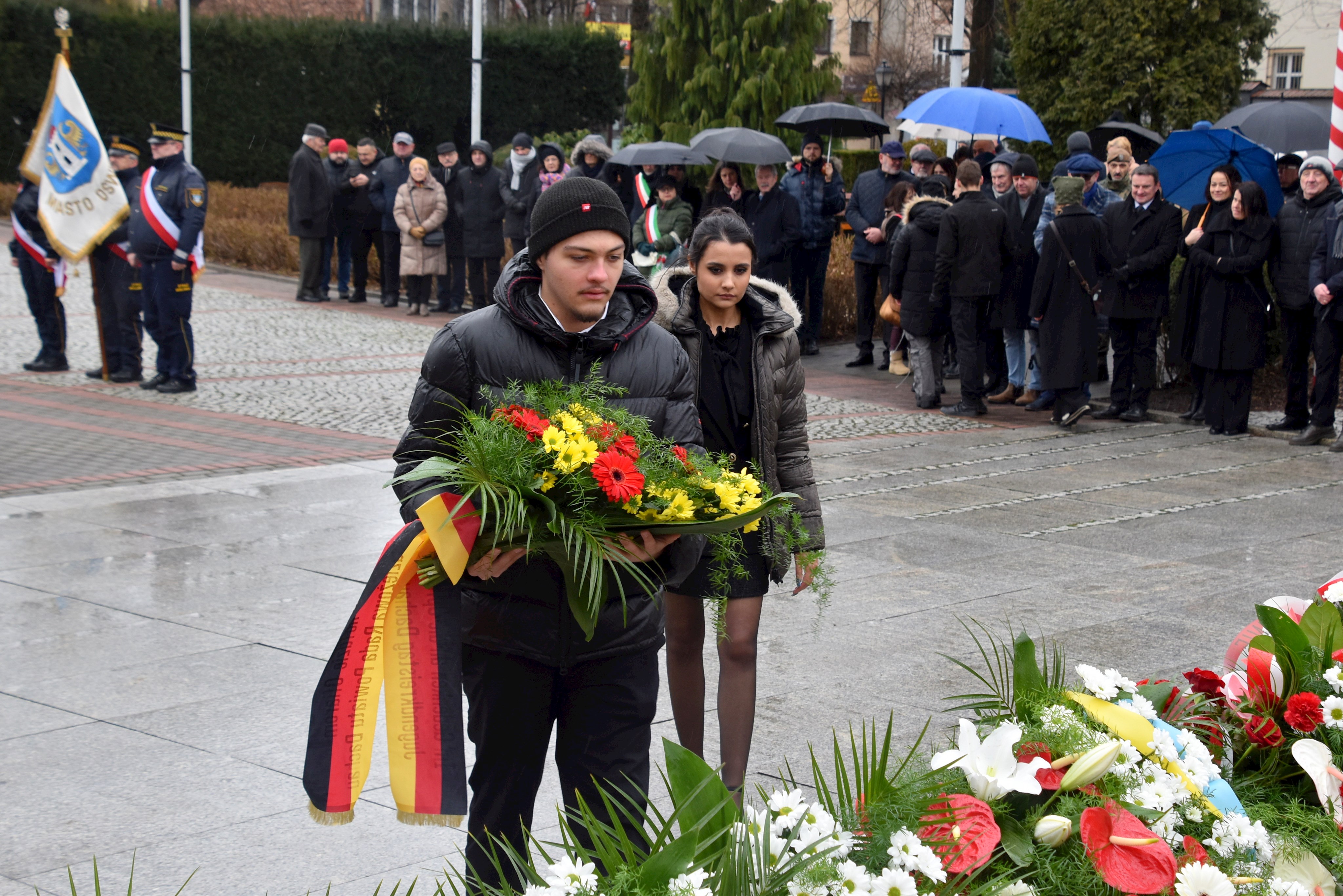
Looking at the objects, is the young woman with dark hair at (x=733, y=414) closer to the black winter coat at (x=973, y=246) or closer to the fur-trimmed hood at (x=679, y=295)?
the fur-trimmed hood at (x=679, y=295)

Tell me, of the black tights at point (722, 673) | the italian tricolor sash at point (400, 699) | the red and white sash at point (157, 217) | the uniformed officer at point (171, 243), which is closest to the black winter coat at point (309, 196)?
the uniformed officer at point (171, 243)

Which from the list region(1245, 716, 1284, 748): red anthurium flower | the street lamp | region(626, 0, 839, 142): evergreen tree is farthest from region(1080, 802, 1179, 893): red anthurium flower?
the street lamp

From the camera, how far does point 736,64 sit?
70.8ft

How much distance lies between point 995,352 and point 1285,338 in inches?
101

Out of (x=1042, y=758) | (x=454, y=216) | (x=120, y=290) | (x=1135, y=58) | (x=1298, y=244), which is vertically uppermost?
(x=1135, y=58)

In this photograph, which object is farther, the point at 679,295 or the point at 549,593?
the point at 679,295

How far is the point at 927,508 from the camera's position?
28.4ft

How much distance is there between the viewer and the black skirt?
423cm

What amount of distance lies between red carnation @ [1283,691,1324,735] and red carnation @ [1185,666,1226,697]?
8.4 inches

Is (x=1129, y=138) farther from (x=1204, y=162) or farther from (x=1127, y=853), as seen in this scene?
(x=1127, y=853)

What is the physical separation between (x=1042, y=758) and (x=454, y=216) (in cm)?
1662

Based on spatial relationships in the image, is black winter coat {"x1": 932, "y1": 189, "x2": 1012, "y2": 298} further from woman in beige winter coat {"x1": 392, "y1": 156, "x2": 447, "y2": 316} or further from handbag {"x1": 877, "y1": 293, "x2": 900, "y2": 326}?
woman in beige winter coat {"x1": 392, "y1": 156, "x2": 447, "y2": 316}

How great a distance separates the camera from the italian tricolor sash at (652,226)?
1530cm

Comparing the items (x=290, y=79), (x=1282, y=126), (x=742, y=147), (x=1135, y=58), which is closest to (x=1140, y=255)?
(x=742, y=147)
